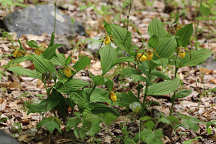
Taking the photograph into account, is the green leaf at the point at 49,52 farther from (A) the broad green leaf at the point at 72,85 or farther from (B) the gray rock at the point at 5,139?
(B) the gray rock at the point at 5,139

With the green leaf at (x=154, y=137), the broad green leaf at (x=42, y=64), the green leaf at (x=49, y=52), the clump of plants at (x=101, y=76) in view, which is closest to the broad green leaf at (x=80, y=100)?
the clump of plants at (x=101, y=76)

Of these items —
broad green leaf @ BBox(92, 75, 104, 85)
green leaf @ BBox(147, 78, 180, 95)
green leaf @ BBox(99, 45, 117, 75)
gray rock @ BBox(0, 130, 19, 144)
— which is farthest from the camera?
green leaf @ BBox(147, 78, 180, 95)

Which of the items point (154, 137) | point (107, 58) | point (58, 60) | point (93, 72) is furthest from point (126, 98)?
point (93, 72)

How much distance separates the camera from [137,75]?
91.5 inches

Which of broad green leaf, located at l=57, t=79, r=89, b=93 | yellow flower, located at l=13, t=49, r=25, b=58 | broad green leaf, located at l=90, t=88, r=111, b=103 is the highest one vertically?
yellow flower, located at l=13, t=49, r=25, b=58

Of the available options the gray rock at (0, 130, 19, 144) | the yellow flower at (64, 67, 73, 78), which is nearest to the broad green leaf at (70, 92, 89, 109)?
the yellow flower at (64, 67, 73, 78)

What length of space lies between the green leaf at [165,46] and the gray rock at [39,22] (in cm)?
247

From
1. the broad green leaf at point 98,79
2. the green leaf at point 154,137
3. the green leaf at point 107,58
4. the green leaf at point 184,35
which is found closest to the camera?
the green leaf at point 154,137

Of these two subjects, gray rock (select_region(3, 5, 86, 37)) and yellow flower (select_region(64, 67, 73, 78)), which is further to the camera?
gray rock (select_region(3, 5, 86, 37))

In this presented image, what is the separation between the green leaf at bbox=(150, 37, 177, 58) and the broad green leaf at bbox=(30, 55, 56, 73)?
2.69 feet

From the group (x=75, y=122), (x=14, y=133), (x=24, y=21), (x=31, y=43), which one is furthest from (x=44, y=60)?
(x=24, y=21)

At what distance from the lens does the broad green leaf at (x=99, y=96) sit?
2092 millimetres

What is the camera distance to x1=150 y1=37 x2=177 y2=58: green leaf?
7.41ft

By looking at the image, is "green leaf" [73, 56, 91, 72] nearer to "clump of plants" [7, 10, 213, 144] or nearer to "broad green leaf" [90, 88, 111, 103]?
"clump of plants" [7, 10, 213, 144]
